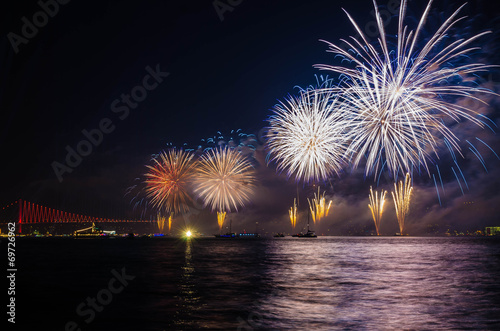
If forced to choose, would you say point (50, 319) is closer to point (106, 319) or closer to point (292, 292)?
point (106, 319)

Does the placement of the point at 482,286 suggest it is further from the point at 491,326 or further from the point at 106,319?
the point at 106,319

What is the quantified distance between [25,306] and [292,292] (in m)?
22.8

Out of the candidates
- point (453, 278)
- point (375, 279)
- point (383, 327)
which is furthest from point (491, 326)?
point (453, 278)

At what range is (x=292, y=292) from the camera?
41.2 meters

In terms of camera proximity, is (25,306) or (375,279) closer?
(25,306)

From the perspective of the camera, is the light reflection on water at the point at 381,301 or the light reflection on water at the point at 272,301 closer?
the light reflection on water at the point at 272,301

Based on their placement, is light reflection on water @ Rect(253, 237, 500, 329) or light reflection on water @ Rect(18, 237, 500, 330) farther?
light reflection on water @ Rect(253, 237, 500, 329)

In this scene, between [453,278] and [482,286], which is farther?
[453,278]

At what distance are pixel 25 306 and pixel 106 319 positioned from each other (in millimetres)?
9444

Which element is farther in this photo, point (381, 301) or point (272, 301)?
point (272, 301)

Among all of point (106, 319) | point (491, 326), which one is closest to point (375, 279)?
point (491, 326)

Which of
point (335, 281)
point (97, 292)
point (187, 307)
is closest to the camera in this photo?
point (187, 307)

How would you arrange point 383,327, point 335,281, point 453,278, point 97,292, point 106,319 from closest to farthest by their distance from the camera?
point 383,327, point 106,319, point 97,292, point 335,281, point 453,278

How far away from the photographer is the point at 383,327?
25484mm
